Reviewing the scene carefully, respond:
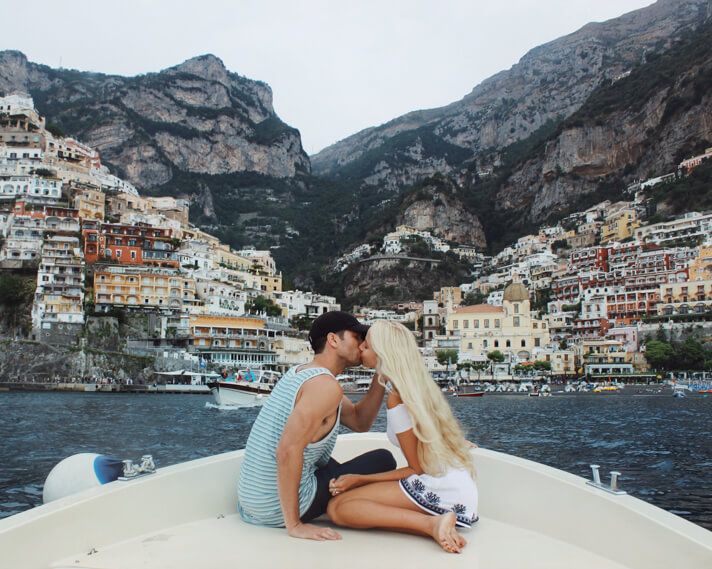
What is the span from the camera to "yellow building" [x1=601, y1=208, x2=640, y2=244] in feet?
276

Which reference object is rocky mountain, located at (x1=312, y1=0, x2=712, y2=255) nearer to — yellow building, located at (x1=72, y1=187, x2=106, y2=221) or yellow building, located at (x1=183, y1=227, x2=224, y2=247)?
yellow building, located at (x1=183, y1=227, x2=224, y2=247)

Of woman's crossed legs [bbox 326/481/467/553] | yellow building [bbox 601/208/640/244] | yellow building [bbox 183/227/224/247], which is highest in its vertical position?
yellow building [bbox 601/208/640/244]

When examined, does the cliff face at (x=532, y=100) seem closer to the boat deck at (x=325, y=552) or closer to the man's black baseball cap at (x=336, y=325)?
the man's black baseball cap at (x=336, y=325)

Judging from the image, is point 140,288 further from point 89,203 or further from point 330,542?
point 330,542

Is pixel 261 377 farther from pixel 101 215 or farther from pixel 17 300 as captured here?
pixel 101 215

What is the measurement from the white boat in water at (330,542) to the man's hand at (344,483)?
0.19 metres

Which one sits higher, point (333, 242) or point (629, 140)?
point (629, 140)

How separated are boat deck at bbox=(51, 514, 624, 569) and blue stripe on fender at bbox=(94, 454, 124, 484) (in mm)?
563

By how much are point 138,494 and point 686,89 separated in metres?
114

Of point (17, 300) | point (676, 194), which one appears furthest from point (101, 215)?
point (676, 194)

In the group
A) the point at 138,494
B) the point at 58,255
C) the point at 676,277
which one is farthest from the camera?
the point at 676,277

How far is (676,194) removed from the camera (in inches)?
3302

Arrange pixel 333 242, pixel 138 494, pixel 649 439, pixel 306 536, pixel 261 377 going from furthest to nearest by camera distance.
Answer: pixel 333 242 → pixel 261 377 → pixel 649 439 → pixel 138 494 → pixel 306 536

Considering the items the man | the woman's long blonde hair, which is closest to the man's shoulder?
the man
